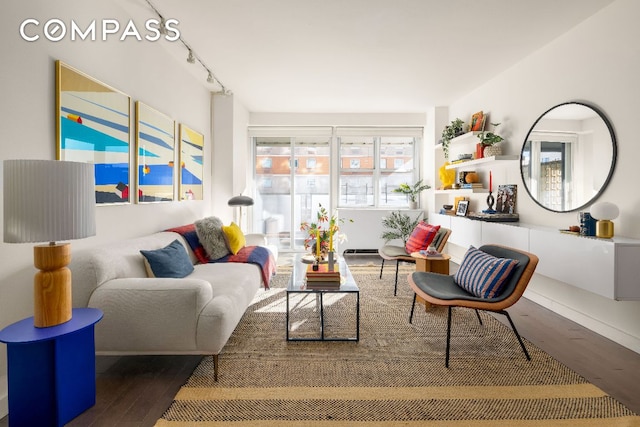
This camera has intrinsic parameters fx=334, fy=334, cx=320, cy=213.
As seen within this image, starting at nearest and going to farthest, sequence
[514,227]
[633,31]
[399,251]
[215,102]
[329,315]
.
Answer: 1. [633,31]
2. [329,315]
3. [514,227]
4. [399,251]
5. [215,102]

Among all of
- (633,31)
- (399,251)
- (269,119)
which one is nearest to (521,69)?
(633,31)

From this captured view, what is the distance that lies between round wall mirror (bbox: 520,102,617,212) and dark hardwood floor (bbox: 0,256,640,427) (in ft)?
3.73

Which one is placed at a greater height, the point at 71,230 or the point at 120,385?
the point at 71,230

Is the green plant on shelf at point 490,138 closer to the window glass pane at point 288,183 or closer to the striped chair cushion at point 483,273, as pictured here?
the striped chair cushion at point 483,273

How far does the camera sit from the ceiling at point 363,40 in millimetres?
2670

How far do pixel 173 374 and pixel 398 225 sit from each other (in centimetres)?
440

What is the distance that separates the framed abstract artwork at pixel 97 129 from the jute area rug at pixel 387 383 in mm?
1531

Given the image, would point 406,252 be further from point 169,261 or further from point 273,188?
point 273,188

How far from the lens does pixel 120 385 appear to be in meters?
1.96

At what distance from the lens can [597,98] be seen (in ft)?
8.98

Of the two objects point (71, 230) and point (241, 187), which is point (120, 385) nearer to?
point (71, 230)

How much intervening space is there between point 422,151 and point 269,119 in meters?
2.87

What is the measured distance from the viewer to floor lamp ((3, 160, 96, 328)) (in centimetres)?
148

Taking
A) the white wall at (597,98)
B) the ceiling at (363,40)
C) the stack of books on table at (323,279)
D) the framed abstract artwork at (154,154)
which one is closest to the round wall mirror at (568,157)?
the white wall at (597,98)
